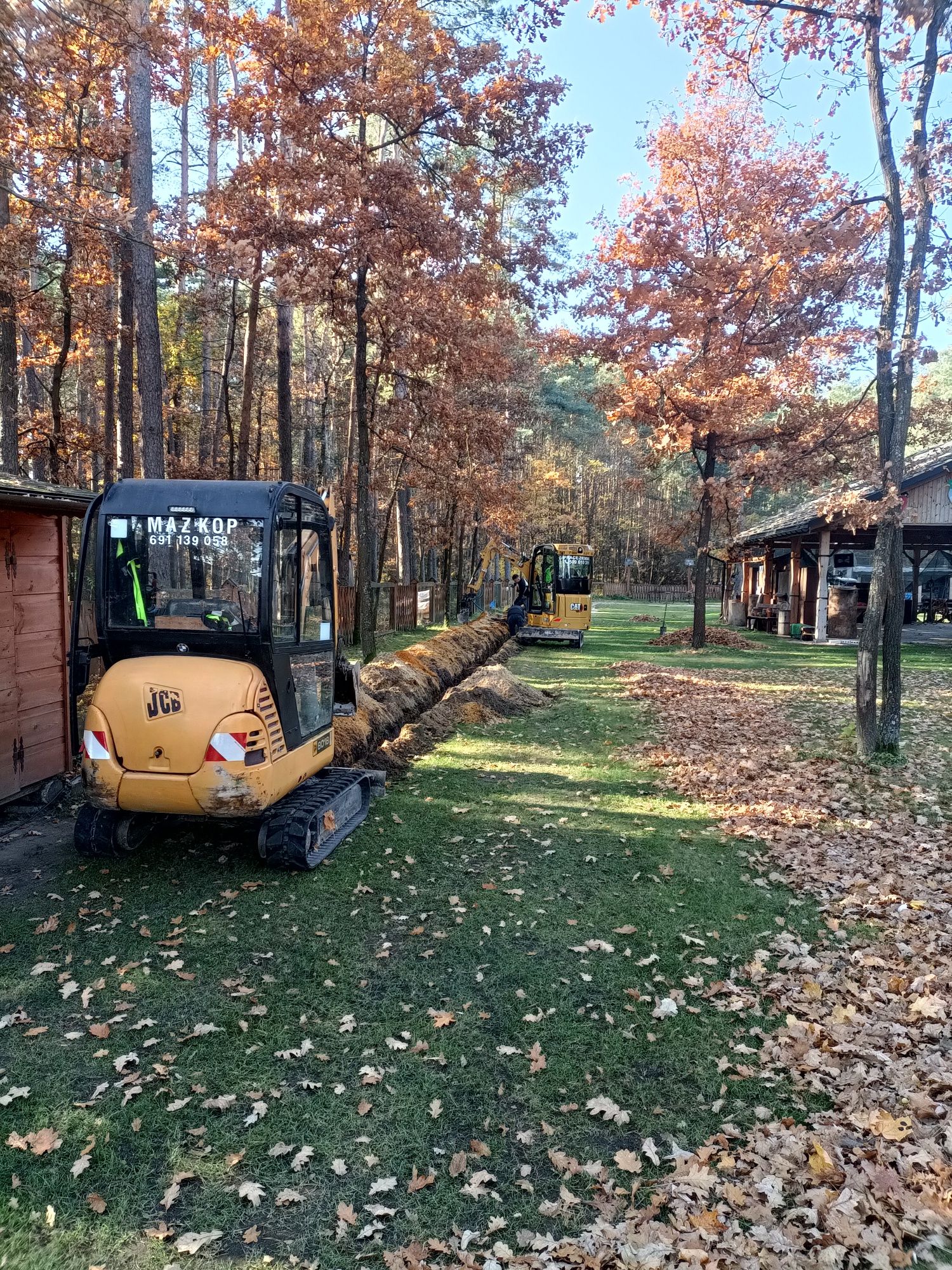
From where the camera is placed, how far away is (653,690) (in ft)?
50.8

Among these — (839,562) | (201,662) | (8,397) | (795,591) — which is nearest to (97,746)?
(201,662)

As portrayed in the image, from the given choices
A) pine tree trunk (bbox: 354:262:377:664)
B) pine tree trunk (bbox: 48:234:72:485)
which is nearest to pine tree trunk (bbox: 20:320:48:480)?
pine tree trunk (bbox: 48:234:72:485)

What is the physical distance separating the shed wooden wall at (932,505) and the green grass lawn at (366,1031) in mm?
19324

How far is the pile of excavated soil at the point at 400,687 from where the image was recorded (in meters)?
9.18

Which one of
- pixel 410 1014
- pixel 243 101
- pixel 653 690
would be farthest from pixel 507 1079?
pixel 243 101

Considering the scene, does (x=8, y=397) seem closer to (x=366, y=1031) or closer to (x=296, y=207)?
(x=296, y=207)

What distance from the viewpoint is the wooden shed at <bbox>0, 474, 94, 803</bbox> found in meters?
7.66

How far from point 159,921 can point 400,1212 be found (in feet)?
A: 9.95

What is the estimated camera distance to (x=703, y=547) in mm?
22188

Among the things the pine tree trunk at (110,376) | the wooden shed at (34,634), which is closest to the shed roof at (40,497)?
the wooden shed at (34,634)

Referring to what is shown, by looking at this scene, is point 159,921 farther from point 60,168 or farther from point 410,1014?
point 60,168

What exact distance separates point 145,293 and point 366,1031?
11.7 metres

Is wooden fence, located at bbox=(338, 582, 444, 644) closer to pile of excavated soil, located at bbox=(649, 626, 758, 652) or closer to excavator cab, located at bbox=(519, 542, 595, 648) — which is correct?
excavator cab, located at bbox=(519, 542, 595, 648)

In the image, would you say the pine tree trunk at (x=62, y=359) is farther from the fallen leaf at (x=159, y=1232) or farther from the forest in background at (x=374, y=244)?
the fallen leaf at (x=159, y=1232)
